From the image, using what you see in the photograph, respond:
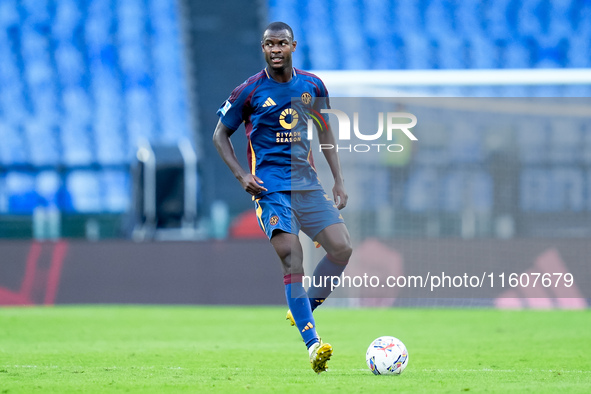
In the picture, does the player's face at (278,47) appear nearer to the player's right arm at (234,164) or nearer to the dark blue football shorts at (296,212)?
the player's right arm at (234,164)

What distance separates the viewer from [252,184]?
5766 mm

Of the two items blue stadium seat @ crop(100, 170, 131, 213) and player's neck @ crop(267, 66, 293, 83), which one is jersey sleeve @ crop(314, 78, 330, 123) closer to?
player's neck @ crop(267, 66, 293, 83)

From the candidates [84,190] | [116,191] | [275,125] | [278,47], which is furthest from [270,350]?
[84,190]

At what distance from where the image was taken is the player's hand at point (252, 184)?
575 cm

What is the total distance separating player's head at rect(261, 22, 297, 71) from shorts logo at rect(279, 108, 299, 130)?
30cm

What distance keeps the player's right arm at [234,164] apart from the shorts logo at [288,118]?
348 mm

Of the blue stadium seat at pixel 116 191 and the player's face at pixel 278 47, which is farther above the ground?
the player's face at pixel 278 47

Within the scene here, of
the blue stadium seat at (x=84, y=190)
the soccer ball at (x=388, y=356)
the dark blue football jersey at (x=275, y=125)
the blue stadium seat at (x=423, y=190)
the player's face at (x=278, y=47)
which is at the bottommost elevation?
the blue stadium seat at (x=84, y=190)

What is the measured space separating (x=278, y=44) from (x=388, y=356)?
2.01m

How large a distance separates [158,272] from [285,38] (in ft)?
27.7

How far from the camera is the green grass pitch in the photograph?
5.14m

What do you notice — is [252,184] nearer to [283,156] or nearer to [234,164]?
[234,164]

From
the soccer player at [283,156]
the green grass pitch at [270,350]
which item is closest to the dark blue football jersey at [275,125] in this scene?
the soccer player at [283,156]

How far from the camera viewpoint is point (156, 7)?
26.8 meters
